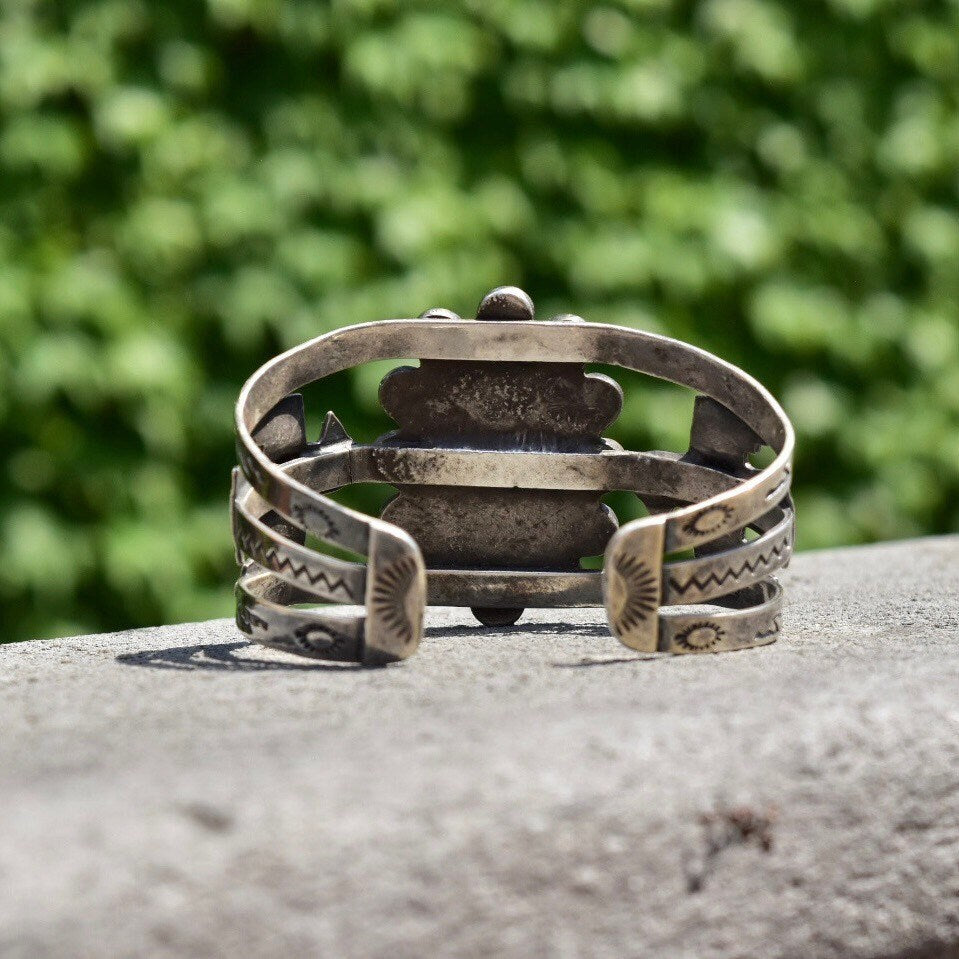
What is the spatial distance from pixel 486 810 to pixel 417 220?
172cm

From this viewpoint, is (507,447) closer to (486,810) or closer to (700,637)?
(700,637)

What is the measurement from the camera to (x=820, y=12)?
2725 mm

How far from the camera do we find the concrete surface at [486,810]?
69 centimetres

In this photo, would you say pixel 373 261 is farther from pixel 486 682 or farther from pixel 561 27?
pixel 486 682

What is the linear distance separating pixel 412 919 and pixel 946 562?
153 cm

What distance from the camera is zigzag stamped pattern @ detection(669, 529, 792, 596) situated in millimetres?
1126

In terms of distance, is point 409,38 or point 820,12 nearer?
point 409,38

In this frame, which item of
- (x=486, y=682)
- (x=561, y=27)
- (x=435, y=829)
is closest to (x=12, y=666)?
(x=486, y=682)

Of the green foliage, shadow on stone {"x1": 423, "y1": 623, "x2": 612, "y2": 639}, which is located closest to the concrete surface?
shadow on stone {"x1": 423, "y1": 623, "x2": 612, "y2": 639}

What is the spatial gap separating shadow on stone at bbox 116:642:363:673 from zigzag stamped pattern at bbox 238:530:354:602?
0.09 meters

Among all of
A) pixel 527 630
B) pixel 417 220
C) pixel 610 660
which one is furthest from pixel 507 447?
pixel 417 220

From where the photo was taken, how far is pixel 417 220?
235 centimetres

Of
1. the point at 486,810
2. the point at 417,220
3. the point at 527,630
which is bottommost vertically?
the point at 527,630

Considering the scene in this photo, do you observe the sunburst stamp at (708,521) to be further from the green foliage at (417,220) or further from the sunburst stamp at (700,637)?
the green foliage at (417,220)
